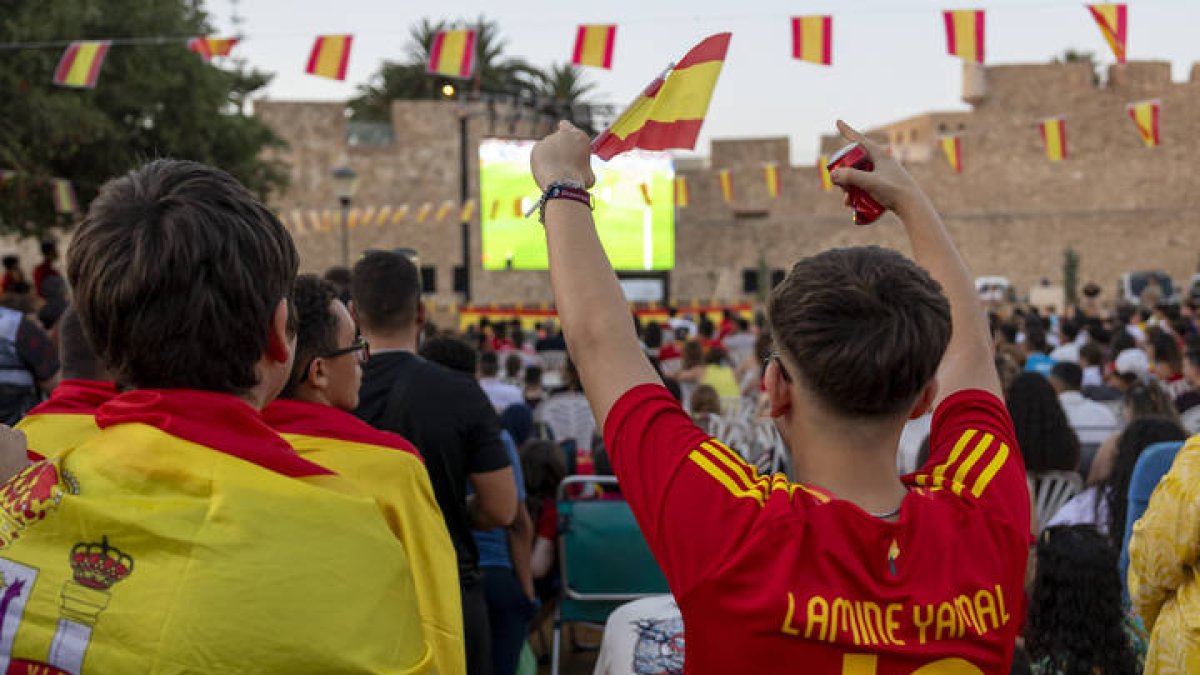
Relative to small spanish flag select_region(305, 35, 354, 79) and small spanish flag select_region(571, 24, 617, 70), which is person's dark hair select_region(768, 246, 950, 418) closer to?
small spanish flag select_region(571, 24, 617, 70)

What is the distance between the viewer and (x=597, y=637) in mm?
5754

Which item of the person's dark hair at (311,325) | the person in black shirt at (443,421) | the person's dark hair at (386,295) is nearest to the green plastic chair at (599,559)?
the person in black shirt at (443,421)

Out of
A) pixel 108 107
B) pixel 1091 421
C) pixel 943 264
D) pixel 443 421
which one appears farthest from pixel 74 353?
pixel 108 107

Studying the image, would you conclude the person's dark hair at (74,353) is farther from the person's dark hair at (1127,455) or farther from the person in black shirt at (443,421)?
the person's dark hair at (1127,455)

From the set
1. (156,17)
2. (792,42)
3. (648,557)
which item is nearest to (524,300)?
(156,17)

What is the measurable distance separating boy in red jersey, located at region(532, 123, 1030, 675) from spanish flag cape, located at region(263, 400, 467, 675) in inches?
16.9

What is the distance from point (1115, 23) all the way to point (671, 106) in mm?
9838

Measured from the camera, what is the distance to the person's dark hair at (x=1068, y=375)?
6613 millimetres

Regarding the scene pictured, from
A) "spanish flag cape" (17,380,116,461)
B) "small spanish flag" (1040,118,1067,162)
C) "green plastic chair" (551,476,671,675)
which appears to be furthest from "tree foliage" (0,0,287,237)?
"small spanish flag" (1040,118,1067,162)

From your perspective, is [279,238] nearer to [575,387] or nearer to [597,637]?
[597,637]

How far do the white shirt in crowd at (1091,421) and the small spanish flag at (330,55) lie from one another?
7.23 m

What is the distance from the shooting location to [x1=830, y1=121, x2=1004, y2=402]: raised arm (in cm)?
174

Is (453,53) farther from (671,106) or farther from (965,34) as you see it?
(671,106)

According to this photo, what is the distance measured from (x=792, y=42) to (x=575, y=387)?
490 cm
